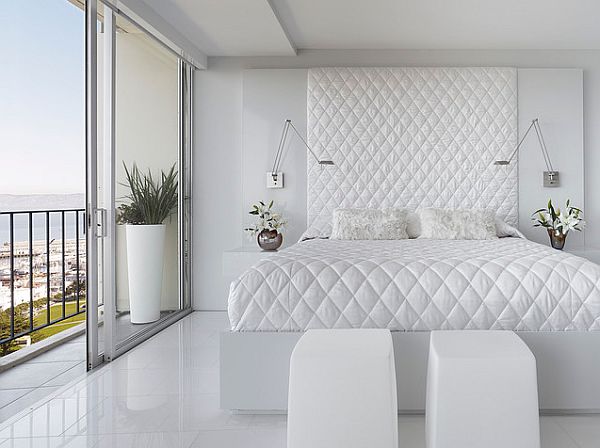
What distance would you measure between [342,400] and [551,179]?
3861 millimetres

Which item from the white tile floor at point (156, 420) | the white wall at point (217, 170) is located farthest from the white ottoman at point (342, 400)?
the white wall at point (217, 170)

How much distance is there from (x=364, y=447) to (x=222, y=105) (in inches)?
157

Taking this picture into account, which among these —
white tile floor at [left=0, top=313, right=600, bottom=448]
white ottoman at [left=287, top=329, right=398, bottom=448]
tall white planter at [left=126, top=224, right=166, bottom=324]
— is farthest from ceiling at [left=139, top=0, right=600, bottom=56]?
white ottoman at [left=287, top=329, right=398, bottom=448]

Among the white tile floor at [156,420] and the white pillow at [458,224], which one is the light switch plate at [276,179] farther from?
the white tile floor at [156,420]

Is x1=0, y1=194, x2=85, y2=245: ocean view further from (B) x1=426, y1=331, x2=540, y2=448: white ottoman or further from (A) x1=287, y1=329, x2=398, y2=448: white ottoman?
(B) x1=426, y1=331, x2=540, y2=448: white ottoman

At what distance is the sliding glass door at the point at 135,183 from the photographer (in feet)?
12.5

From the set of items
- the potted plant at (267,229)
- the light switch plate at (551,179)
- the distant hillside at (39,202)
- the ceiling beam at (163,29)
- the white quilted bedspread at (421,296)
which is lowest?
the white quilted bedspread at (421,296)

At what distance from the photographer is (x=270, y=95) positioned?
17.7ft

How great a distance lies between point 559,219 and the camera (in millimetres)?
4930

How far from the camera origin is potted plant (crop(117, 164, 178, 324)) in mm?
4391

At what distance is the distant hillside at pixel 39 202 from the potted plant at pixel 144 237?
1.37 ft

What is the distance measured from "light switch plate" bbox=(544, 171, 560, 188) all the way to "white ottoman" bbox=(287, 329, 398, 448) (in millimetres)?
→ 3680

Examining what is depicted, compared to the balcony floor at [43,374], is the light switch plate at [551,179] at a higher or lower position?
higher

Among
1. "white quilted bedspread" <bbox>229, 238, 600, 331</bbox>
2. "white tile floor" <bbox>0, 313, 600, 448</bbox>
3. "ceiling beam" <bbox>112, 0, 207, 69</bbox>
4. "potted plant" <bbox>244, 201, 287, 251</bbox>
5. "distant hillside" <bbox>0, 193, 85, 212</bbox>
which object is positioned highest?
"ceiling beam" <bbox>112, 0, 207, 69</bbox>
